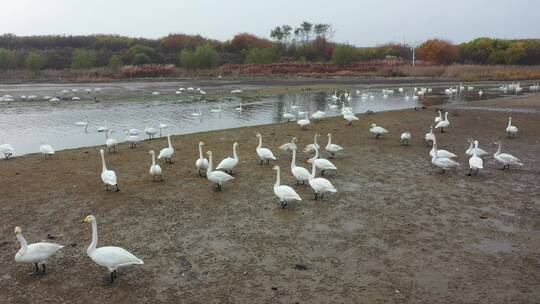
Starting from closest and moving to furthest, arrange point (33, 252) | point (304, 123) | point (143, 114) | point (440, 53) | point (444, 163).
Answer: point (33, 252), point (444, 163), point (304, 123), point (143, 114), point (440, 53)

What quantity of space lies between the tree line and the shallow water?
39.2 metres

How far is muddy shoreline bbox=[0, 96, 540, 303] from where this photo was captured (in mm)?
6535

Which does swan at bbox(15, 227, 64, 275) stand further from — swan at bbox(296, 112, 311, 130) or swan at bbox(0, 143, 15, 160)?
swan at bbox(296, 112, 311, 130)

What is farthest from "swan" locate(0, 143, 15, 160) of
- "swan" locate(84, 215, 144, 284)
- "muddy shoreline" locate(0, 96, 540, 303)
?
"swan" locate(84, 215, 144, 284)

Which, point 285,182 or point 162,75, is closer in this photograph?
point 285,182

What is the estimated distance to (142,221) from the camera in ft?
30.5

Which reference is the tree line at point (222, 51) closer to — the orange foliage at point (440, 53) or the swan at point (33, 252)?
the orange foliage at point (440, 53)

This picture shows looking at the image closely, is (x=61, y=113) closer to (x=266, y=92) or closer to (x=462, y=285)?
(x=266, y=92)

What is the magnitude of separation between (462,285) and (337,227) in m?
2.74

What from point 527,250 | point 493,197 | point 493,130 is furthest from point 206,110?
point 527,250

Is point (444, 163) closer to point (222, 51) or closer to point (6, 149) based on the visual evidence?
point (6, 149)

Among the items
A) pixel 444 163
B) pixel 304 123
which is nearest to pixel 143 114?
pixel 304 123

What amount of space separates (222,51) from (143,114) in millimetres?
81516

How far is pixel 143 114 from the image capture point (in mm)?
29016
